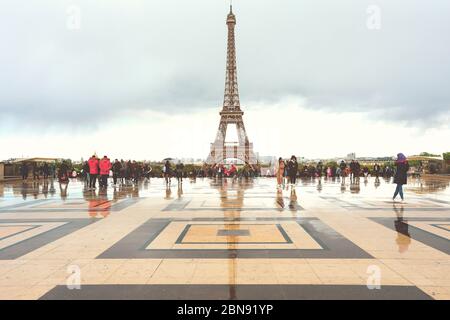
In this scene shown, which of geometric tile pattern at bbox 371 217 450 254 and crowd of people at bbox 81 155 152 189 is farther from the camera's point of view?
crowd of people at bbox 81 155 152 189

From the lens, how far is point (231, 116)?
77.4 m

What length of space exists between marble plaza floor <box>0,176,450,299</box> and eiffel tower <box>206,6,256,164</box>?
63.9 metres

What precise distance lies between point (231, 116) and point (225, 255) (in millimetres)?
71908

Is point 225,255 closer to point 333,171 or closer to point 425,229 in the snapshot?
point 425,229

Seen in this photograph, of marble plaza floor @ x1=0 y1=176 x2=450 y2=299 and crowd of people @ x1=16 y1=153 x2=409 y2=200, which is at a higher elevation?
crowd of people @ x1=16 y1=153 x2=409 y2=200

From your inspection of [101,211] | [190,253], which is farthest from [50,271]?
[101,211]

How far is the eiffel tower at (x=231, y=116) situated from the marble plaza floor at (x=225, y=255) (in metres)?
63.9

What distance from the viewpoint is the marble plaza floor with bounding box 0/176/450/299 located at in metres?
4.62

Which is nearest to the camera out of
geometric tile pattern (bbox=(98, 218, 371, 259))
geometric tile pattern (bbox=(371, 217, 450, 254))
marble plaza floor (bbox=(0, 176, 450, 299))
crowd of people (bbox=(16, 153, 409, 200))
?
marble plaza floor (bbox=(0, 176, 450, 299))

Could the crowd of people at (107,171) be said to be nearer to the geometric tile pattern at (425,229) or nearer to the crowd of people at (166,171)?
the crowd of people at (166,171)

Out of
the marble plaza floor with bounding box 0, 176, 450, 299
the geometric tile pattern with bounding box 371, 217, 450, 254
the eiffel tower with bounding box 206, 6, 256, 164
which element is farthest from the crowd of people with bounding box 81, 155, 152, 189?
the eiffel tower with bounding box 206, 6, 256, 164

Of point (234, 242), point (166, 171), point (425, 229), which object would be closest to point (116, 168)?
point (166, 171)

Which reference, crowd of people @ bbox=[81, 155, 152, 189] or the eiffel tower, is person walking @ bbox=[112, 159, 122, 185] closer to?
crowd of people @ bbox=[81, 155, 152, 189]

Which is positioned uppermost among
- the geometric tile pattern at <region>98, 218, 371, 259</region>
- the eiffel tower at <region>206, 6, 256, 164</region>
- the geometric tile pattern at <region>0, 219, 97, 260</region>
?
the eiffel tower at <region>206, 6, 256, 164</region>
